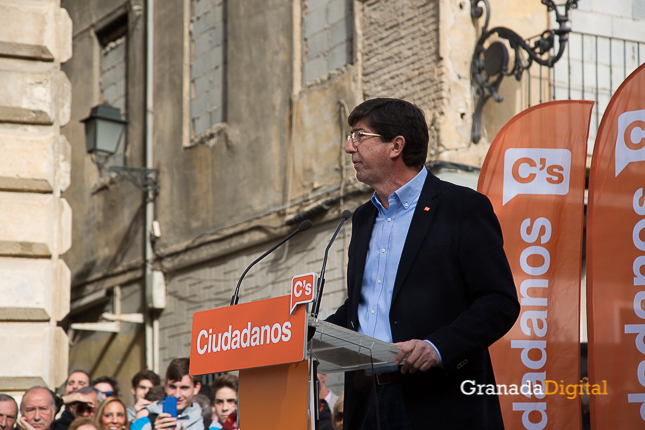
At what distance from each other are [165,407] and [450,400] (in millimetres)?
2285

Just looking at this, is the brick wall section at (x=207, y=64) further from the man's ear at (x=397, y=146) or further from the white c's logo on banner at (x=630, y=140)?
the man's ear at (x=397, y=146)

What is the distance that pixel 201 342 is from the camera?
317 centimetres

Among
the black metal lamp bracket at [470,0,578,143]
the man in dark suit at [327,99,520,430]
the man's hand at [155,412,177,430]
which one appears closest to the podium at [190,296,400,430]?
the man in dark suit at [327,99,520,430]

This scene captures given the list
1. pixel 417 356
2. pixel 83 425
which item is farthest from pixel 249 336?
pixel 83 425

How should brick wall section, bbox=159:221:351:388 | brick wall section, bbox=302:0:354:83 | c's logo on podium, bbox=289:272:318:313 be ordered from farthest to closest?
1. brick wall section, bbox=302:0:354:83
2. brick wall section, bbox=159:221:351:388
3. c's logo on podium, bbox=289:272:318:313

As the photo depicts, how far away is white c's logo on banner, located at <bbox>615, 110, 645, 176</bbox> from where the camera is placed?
4738mm

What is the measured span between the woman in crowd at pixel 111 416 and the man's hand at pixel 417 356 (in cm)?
446

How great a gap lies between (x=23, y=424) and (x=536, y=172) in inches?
155

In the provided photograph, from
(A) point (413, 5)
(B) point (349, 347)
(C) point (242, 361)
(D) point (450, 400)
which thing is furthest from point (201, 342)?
(A) point (413, 5)

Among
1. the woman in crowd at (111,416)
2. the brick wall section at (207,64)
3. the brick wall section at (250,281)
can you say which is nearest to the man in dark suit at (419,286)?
the woman in crowd at (111,416)

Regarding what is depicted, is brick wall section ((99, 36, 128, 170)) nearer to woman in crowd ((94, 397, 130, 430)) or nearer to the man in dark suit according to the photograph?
woman in crowd ((94, 397, 130, 430))

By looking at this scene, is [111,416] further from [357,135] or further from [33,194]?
[357,135]

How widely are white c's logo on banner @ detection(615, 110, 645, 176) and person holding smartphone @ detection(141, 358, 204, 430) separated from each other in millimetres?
2740

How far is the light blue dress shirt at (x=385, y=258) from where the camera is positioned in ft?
10.4
